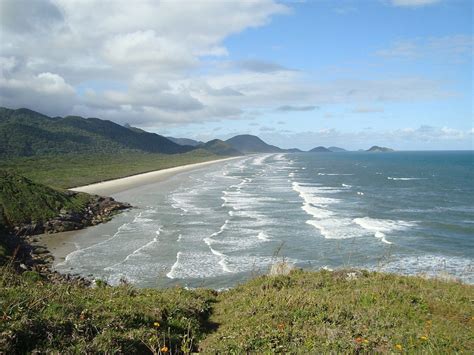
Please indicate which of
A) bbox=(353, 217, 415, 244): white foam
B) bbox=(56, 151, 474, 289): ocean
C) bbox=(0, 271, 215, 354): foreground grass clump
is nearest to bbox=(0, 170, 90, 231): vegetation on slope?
bbox=(56, 151, 474, 289): ocean

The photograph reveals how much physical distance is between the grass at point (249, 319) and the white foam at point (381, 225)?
22.5 metres

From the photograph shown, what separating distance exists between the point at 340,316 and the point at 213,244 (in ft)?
71.4

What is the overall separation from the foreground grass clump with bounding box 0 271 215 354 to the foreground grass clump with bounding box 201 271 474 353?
771 mm

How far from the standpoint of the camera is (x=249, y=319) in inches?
344

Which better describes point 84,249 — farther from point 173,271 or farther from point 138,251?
point 173,271

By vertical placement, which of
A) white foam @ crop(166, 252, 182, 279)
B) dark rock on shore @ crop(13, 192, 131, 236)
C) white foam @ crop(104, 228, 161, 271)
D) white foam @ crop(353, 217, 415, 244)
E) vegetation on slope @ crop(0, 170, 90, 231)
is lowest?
white foam @ crop(166, 252, 182, 279)

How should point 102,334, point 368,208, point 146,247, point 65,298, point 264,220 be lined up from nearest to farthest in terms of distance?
point 102,334 → point 65,298 → point 146,247 → point 264,220 → point 368,208

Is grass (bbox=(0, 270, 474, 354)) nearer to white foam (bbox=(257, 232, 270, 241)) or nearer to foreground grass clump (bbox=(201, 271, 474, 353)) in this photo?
foreground grass clump (bbox=(201, 271, 474, 353))

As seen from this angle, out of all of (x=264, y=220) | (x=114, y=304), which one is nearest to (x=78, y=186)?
(x=264, y=220)

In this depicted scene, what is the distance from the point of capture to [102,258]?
87.2ft

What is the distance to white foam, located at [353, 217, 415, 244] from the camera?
33.9 metres

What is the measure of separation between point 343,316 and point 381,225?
3014cm

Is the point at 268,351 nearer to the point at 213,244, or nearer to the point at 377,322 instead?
the point at 377,322

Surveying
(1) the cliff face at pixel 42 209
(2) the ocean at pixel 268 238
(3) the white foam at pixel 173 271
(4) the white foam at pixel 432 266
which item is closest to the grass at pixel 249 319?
(2) the ocean at pixel 268 238
